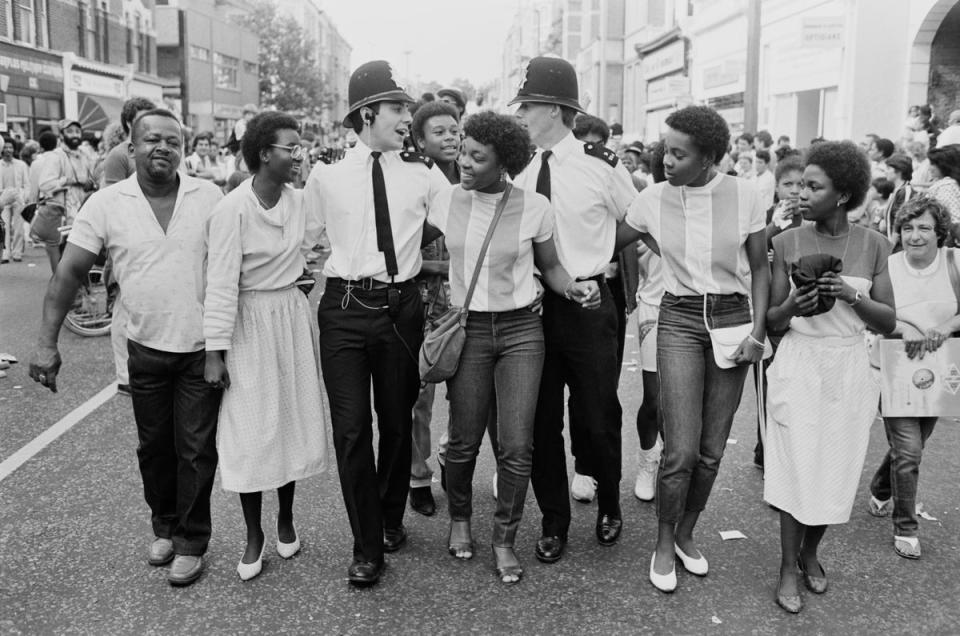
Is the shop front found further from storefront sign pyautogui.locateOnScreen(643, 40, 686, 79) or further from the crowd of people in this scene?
the crowd of people

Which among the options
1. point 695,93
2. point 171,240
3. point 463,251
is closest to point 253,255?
point 171,240

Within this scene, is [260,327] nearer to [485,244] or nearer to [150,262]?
[150,262]

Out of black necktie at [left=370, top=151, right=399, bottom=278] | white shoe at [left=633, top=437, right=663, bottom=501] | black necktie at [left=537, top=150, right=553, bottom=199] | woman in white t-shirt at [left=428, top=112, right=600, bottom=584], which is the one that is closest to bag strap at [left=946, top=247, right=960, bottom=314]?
white shoe at [left=633, top=437, right=663, bottom=501]

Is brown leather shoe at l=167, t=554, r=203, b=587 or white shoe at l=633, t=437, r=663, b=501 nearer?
brown leather shoe at l=167, t=554, r=203, b=587

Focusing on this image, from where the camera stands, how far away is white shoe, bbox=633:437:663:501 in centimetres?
504

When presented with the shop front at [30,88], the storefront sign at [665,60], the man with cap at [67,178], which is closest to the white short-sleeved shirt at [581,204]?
the man with cap at [67,178]

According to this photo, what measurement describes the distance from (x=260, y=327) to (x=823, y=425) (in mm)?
2422

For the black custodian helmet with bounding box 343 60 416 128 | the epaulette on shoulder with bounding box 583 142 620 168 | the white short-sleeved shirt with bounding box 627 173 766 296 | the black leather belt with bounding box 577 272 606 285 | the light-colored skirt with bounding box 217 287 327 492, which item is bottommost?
the light-colored skirt with bounding box 217 287 327 492

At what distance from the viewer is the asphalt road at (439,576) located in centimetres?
363

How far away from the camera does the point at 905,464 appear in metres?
4.40

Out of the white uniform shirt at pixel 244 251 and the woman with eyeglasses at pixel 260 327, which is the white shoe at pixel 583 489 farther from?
the white uniform shirt at pixel 244 251

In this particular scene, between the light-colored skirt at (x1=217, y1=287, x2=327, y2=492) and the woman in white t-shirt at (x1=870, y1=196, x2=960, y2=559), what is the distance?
289cm

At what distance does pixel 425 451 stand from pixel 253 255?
1630mm

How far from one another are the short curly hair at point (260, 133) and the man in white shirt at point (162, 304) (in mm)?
297
